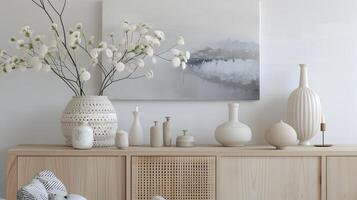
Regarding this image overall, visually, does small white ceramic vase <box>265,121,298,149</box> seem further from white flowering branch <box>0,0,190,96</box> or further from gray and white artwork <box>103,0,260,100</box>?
white flowering branch <box>0,0,190,96</box>

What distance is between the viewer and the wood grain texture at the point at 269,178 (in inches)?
138

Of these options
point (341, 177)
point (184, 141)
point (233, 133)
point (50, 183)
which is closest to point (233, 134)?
point (233, 133)

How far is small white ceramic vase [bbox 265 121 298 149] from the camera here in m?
Answer: 3.53

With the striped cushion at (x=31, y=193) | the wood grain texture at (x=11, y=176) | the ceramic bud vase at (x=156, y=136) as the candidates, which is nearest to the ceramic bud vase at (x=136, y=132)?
the ceramic bud vase at (x=156, y=136)

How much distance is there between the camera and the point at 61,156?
11.4 ft

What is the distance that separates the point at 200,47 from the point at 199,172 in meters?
0.87

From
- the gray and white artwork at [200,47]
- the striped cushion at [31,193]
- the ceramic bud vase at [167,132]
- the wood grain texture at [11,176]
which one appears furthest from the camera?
the gray and white artwork at [200,47]

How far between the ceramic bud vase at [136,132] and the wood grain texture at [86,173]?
33cm

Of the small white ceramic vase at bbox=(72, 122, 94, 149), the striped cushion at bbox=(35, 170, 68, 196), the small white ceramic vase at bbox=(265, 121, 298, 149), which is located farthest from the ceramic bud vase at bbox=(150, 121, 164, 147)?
the striped cushion at bbox=(35, 170, 68, 196)

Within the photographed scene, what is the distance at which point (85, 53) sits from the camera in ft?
13.0

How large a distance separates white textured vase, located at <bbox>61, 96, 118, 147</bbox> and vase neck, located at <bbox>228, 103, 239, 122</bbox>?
730mm

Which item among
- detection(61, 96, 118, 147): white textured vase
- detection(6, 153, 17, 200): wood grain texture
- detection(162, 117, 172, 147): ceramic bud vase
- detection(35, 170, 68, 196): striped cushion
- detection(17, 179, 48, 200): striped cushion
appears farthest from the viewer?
detection(162, 117, 172, 147): ceramic bud vase

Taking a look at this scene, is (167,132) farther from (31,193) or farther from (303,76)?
(31,193)

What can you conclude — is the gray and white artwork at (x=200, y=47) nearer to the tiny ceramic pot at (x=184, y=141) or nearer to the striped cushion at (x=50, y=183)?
the tiny ceramic pot at (x=184, y=141)
